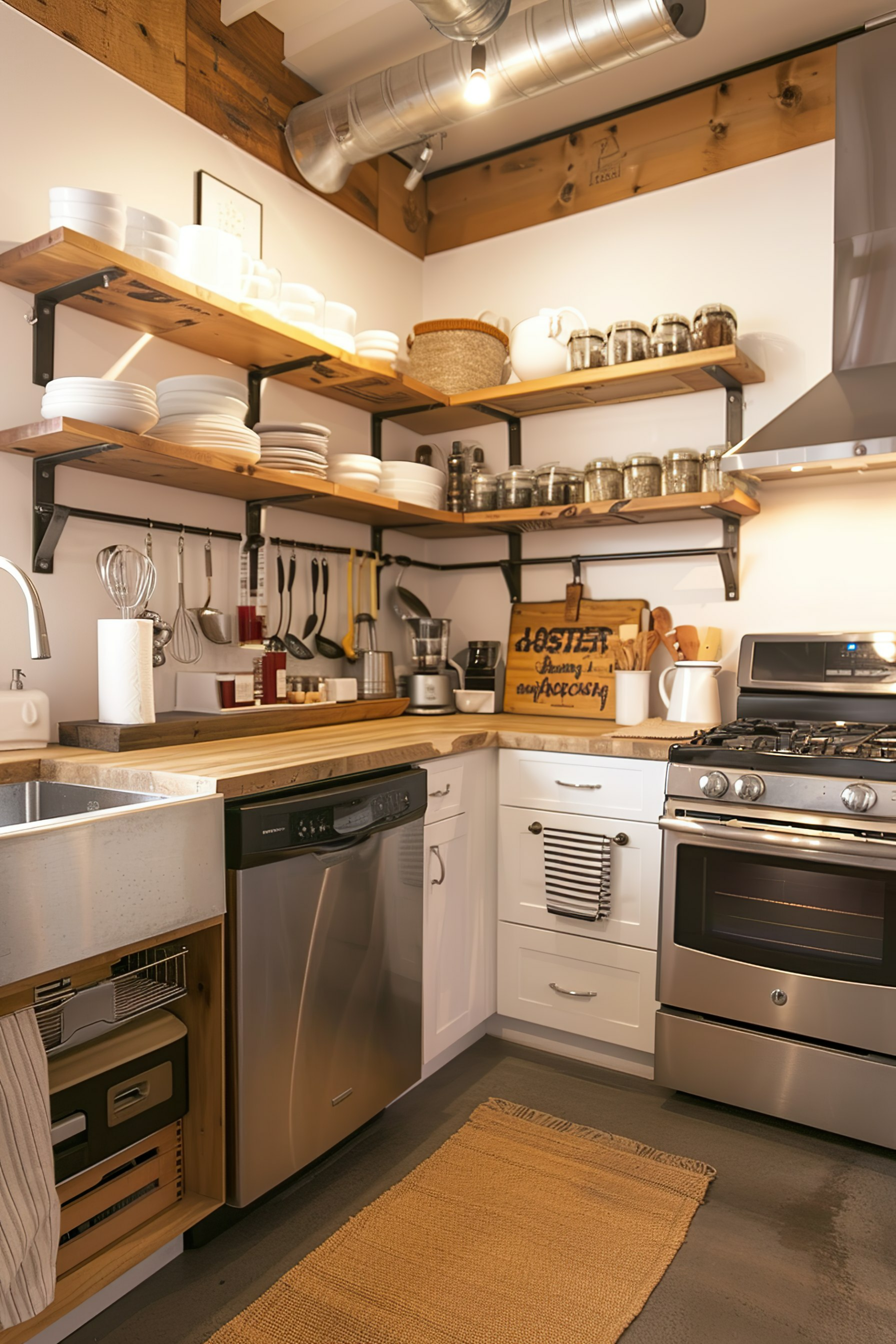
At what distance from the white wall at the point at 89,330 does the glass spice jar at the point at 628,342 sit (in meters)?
1.03

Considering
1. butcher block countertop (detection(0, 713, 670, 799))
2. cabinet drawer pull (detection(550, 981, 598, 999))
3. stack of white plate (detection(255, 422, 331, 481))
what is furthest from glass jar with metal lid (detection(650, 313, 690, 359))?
A: cabinet drawer pull (detection(550, 981, 598, 999))

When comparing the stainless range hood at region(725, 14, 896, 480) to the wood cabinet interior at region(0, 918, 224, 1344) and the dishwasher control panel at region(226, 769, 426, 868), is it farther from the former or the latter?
the wood cabinet interior at region(0, 918, 224, 1344)

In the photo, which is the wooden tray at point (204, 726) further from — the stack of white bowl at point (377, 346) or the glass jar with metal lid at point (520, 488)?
the stack of white bowl at point (377, 346)

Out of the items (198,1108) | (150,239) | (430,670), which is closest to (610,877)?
(430,670)

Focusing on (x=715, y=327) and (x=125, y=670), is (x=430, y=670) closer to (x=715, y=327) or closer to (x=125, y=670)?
(x=125, y=670)

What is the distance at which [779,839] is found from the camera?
2.02m

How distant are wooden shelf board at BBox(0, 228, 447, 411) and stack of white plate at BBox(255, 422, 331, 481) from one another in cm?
22

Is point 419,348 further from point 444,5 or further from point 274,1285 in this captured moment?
point 274,1285

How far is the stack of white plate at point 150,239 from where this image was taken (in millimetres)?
1958

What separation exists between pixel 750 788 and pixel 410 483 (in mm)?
1507

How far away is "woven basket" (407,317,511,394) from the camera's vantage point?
2.95 meters

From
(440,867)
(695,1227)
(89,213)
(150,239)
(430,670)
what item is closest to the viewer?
(695,1227)

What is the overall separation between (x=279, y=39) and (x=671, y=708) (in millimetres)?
2409

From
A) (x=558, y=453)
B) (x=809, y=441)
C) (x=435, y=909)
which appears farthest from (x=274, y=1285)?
(x=558, y=453)
